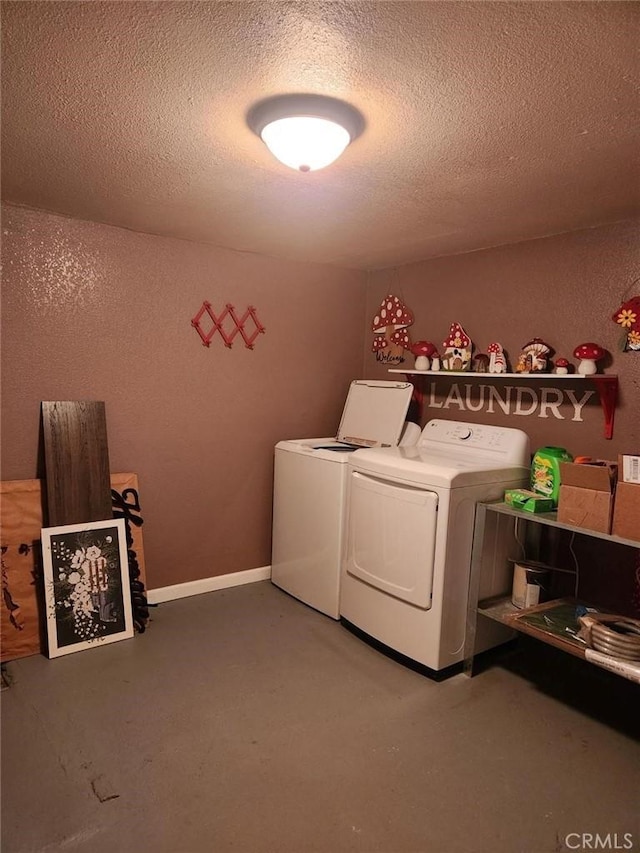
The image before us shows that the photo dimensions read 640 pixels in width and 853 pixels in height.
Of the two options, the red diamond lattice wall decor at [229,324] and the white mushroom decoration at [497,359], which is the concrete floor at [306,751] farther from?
the red diamond lattice wall decor at [229,324]

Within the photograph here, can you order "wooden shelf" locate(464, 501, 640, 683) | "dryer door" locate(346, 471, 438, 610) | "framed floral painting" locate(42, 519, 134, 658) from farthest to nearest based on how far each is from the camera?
"framed floral painting" locate(42, 519, 134, 658) < "dryer door" locate(346, 471, 438, 610) < "wooden shelf" locate(464, 501, 640, 683)

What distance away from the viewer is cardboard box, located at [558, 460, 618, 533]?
2047 millimetres

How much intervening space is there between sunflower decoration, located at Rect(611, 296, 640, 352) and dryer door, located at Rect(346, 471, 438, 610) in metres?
1.15

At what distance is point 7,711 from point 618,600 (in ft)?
9.08

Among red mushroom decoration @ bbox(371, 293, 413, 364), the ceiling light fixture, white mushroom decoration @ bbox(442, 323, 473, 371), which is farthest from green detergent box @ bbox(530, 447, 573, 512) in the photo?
the ceiling light fixture

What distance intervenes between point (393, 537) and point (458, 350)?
1.27 m

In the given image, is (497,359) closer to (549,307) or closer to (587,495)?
(549,307)

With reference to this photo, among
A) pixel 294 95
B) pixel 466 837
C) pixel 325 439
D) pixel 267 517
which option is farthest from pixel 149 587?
pixel 294 95

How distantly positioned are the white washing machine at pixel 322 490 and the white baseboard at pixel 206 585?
12 cm

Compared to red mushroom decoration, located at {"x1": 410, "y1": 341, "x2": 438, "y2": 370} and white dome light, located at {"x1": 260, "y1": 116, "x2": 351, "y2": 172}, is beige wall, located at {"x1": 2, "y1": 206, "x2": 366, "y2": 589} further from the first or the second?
white dome light, located at {"x1": 260, "y1": 116, "x2": 351, "y2": 172}

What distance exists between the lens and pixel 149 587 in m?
3.23

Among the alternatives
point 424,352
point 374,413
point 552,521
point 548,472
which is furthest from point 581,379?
point 374,413

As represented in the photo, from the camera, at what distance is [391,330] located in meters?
3.81

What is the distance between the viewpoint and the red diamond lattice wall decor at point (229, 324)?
3265mm
